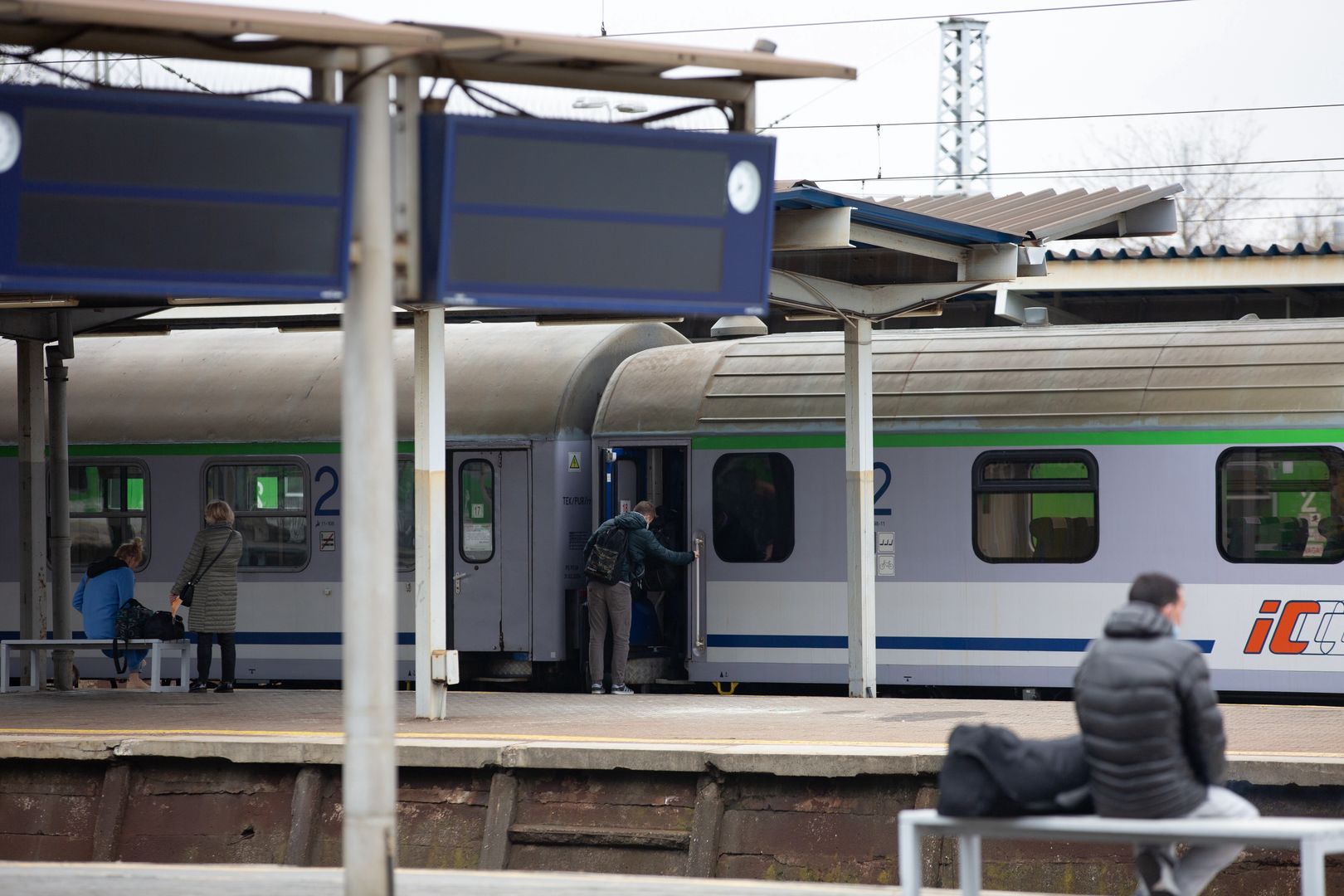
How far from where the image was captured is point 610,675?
15102 mm

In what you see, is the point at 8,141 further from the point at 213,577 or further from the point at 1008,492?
the point at 1008,492

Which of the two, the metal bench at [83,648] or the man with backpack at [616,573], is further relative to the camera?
the man with backpack at [616,573]

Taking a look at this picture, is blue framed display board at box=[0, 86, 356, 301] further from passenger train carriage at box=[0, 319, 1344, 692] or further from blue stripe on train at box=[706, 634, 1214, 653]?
passenger train carriage at box=[0, 319, 1344, 692]

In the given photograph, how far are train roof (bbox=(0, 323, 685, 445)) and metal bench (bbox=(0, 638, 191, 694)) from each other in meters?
2.20

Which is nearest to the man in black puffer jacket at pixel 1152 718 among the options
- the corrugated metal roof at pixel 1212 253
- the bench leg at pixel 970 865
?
the bench leg at pixel 970 865

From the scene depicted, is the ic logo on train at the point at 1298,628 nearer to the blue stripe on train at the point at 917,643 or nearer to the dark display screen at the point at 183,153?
the blue stripe on train at the point at 917,643

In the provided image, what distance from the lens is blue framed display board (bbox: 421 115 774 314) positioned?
5781 millimetres

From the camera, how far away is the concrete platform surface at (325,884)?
6.98 meters

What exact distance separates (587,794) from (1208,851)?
445 centimetres

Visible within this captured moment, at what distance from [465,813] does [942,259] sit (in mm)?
5525

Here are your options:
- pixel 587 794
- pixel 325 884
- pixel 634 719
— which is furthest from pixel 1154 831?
pixel 634 719

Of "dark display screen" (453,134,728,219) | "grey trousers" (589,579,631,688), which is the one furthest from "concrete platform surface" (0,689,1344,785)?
"dark display screen" (453,134,728,219)

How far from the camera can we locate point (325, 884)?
727 centimetres

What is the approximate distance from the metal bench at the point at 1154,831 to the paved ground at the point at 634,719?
10.9ft
